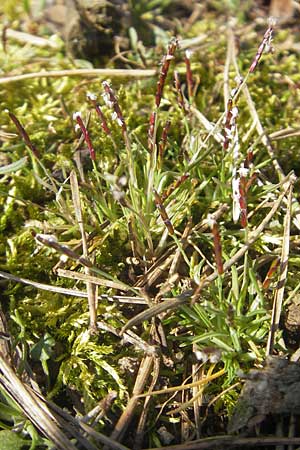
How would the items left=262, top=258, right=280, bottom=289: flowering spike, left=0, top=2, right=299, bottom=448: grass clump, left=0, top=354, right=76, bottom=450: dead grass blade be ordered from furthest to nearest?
left=262, top=258, right=280, bottom=289: flowering spike
left=0, top=2, right=299, bottom=448: grass clump
left=0, top=354, right=76, bottom=450: dead grass blade

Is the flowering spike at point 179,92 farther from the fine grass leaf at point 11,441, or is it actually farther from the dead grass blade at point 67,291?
the fine grass leaf at point 11,441

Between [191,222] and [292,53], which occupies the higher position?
[292,53]

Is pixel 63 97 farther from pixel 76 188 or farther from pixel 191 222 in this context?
pixel 191 222

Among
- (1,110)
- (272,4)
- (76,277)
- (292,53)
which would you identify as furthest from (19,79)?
(272,4)

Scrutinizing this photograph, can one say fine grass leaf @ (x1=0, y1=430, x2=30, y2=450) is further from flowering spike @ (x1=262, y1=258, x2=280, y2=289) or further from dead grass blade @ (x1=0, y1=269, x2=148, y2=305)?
flowering spike @ (x1=262, y1=258, x2=280, y2=289)

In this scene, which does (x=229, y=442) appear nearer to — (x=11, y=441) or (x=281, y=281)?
(x=281, y=281)

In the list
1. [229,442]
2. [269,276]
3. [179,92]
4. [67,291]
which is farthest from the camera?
[179,92]

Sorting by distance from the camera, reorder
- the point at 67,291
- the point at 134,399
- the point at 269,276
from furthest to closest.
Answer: the point at 67,291 < the point at 269,276 < the point at 134,399

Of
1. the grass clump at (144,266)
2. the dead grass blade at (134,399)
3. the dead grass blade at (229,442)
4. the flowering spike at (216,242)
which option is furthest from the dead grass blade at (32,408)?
the flowering spike at (216,242)

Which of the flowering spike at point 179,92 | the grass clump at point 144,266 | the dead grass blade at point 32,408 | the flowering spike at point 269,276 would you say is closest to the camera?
the dead grass blade at point 32,408

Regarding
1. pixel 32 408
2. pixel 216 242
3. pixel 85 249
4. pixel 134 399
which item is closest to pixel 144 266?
pixel 85 249

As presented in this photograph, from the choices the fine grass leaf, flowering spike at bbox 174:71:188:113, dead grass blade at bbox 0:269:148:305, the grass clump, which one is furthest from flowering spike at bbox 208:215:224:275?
the fine grass leaf
